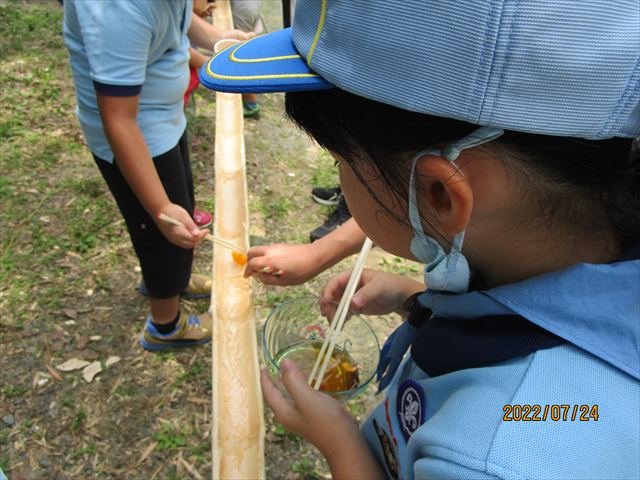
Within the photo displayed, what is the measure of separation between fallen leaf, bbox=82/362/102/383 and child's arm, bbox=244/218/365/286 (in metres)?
1.13

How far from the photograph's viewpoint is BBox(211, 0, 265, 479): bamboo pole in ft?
5.50

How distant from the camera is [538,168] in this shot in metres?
0.69

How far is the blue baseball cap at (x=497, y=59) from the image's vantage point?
0.56m

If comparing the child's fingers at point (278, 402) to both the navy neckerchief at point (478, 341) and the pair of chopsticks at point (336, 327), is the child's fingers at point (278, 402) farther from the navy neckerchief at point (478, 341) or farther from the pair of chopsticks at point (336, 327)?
the navy neckerchief at point (478, 341)

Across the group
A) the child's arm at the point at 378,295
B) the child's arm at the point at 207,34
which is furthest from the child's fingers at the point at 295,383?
the child's arm at the point at 207,34

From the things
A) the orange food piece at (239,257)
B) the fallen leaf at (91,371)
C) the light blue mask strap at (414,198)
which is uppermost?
the light blue mask strap at (414,198)

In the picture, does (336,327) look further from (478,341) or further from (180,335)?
(180,335)

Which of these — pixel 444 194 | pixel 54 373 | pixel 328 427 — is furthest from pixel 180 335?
pixel 444 194

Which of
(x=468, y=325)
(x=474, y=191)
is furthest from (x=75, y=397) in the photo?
(x=474, y=191)

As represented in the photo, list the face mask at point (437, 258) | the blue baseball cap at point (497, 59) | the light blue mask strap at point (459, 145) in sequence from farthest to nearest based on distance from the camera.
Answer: the face mask at point (437, 258), the light blue mask strap at point (459, 145), the blue baseball cap at point (497, 59)

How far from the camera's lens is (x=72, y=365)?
232 centimetres

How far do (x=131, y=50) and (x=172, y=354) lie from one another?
4.93 feet

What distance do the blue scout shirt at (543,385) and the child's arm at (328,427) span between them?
0.90 ft
